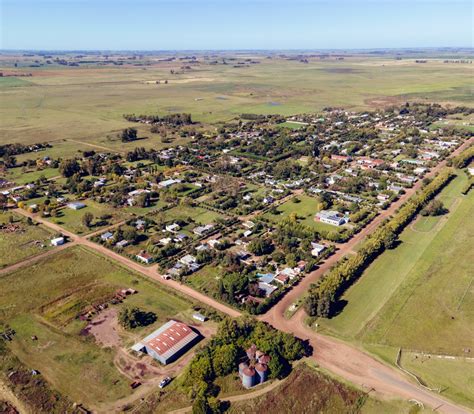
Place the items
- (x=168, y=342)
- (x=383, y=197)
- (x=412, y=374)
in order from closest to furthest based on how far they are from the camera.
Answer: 1. (x=412, y=374)
2. (x=168, y=342)
3. (x=383, y=197)

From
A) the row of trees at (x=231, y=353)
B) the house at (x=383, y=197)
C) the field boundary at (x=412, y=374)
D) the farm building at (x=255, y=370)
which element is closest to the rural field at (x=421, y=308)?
the field boundary at (x=412, y=374)

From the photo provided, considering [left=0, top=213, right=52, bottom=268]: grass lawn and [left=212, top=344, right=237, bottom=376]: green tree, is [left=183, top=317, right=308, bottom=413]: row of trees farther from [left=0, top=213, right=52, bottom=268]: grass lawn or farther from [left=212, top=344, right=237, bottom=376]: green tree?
[left=0, top=213, right=52, bottom=268]: grass lawn

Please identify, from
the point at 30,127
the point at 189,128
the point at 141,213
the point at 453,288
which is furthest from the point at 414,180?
the point at 30,127

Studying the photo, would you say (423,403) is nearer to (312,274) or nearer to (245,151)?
(312,274)

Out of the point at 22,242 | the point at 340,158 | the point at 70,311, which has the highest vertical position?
the point at 340,158

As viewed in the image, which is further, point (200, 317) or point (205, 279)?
point (205, 279)

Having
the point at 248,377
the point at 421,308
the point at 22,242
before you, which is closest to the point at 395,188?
the point at 421,308

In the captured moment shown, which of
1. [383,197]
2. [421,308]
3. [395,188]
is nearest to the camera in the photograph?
[421,308]

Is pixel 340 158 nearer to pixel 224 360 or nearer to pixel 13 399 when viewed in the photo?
pixel 224 360
